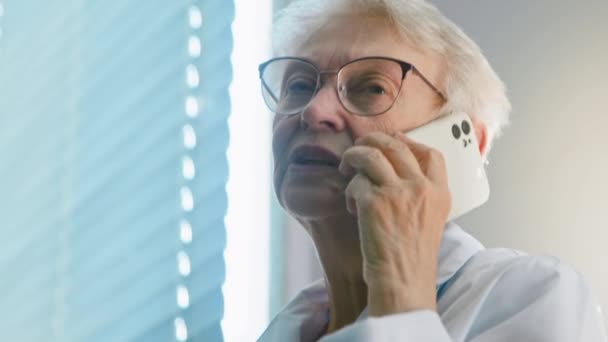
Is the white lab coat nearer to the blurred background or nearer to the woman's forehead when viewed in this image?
the woman's forehead

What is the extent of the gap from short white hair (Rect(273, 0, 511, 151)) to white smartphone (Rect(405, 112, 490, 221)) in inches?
2.6

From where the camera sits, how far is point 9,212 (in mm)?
1346

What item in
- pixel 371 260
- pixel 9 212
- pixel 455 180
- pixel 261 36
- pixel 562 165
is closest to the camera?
pixel 371 260

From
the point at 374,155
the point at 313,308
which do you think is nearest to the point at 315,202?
the point at 374,155

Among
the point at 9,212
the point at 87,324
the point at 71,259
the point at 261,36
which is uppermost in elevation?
the point at 261,36

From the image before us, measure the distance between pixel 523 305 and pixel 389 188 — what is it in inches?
8.5

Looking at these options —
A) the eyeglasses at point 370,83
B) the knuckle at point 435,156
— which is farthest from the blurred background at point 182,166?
the knuckle at point 435,156

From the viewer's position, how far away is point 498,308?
3.24 ft

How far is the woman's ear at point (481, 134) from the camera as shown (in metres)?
1.26

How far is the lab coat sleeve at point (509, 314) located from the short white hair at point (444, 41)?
1.00 ft

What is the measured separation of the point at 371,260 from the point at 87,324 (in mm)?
665

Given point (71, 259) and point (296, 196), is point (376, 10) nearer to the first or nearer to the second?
point (296, 196)

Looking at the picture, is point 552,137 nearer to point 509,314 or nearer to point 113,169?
point 509,314

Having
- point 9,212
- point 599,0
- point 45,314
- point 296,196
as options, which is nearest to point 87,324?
point 45,314
